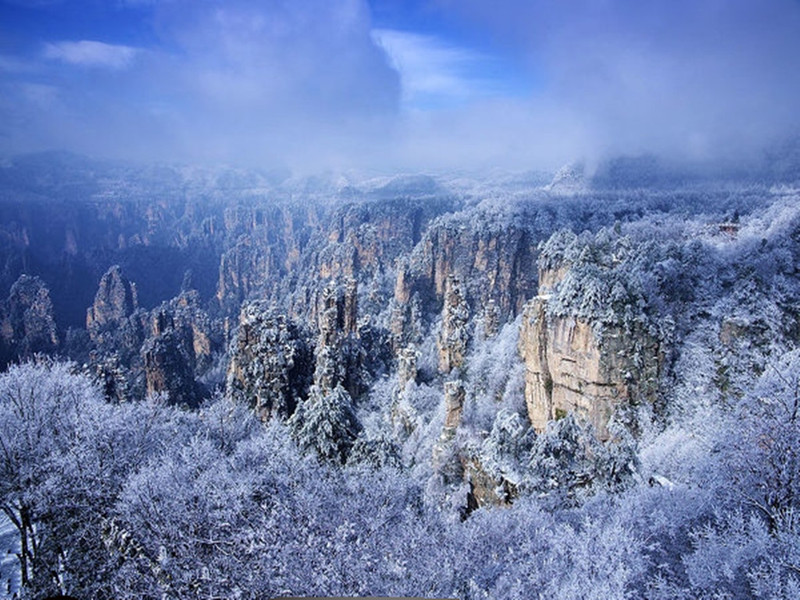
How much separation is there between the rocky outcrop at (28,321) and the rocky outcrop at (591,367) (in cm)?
9368

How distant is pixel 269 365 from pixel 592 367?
28289 mm

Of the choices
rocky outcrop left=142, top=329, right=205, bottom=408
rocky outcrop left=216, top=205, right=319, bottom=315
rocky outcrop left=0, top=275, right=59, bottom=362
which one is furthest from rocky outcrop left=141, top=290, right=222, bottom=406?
rocky outcrop left=216, top=205, right=319, bottom=315

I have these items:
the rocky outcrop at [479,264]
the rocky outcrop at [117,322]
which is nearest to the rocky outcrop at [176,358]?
the rocky outcrop at [117,322]

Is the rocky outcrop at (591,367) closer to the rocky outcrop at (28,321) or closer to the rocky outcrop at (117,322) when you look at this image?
the rocky outcrop at (117,322)

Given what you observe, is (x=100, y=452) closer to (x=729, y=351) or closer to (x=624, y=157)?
(x=729, y=351)

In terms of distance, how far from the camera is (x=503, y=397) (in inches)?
1375

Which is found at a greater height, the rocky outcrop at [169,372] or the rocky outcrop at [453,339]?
the rocky outcrop at [453,339]

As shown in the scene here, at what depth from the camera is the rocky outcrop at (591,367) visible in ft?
85.8

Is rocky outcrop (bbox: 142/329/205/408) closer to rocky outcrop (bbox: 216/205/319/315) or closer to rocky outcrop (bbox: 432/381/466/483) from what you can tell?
rocky outcrop (bbox: 432/381/466/483)

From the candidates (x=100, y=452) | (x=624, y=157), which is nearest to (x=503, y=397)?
(x=100, y=452)

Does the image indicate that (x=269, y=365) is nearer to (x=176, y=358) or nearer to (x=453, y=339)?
Answer: (x=453, y=339)

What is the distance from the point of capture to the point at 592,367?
26.7 m

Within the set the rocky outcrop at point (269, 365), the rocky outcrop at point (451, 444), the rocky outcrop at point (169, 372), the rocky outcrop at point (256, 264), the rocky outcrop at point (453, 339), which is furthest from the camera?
the rocky outcrop at point (256, 264)

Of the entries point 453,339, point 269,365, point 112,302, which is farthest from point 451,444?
point 112,302
